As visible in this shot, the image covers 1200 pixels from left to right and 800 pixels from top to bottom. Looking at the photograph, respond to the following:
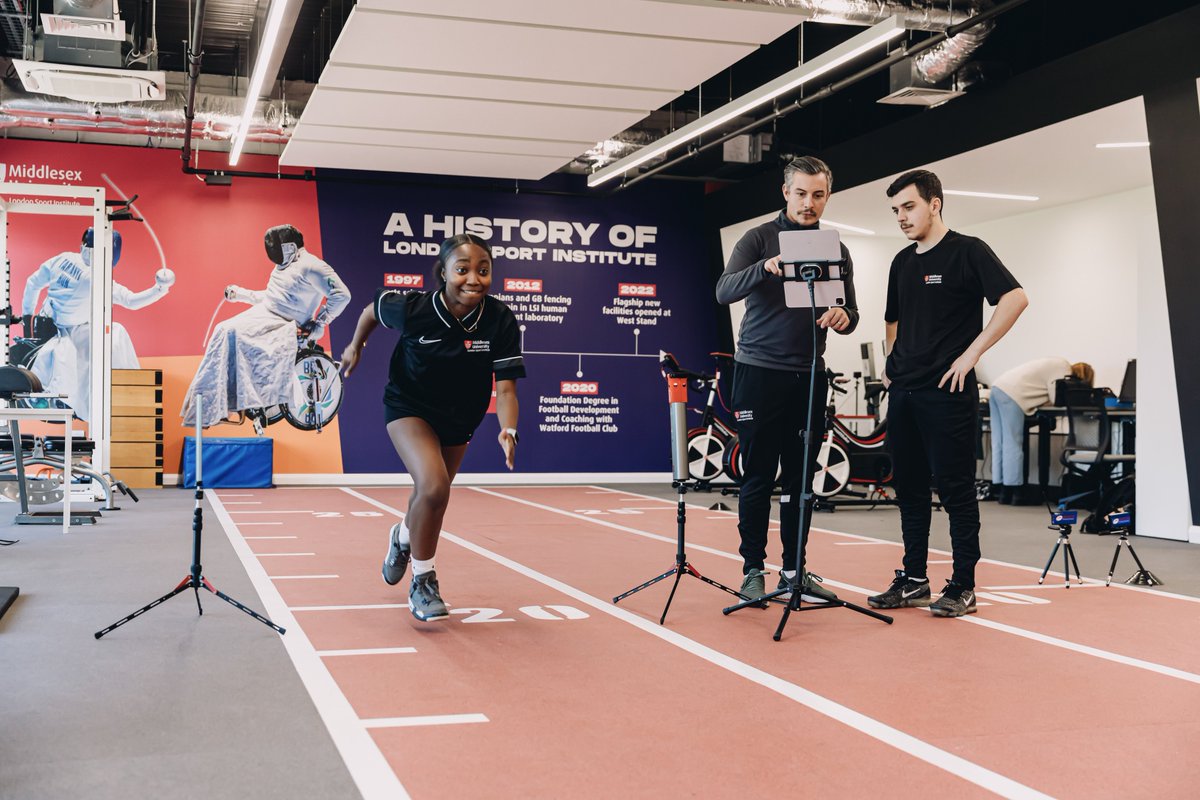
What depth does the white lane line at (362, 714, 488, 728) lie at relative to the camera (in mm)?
2773

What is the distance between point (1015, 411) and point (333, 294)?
710 centimetres

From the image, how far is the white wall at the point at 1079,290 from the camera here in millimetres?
7855

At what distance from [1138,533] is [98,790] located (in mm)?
7400

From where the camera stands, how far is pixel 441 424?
4184mm

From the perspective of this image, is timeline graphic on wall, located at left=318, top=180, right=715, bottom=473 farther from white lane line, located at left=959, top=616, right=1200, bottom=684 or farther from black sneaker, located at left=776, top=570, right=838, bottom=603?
white lane line, located at left=959, top=616, right=1200, bottom=684

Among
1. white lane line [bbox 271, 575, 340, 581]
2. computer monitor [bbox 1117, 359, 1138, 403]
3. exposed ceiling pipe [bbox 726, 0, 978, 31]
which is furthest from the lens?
computer monitor [bbox 1117, 359, 1138, 403]

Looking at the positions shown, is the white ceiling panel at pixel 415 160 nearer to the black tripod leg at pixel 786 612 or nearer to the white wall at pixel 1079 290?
the white wall at pixel 1079 290

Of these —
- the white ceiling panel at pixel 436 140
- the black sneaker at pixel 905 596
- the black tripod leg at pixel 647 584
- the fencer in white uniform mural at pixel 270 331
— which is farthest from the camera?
the fencer in white uniform mural at pixel 270 331

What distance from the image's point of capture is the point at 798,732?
2758 mm

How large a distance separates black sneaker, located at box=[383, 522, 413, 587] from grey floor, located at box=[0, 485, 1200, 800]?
56 centimetres

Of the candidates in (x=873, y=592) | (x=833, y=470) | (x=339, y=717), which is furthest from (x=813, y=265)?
(x=833, y=470)

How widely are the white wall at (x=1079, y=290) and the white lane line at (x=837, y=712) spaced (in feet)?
16.7

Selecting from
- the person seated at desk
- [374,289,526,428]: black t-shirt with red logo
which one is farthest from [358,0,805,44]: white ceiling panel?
the person seated at desk

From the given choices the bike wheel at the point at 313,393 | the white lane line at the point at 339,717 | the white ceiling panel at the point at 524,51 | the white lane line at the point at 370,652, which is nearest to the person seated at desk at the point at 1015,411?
the white ceiling panel at the point at 524,51
